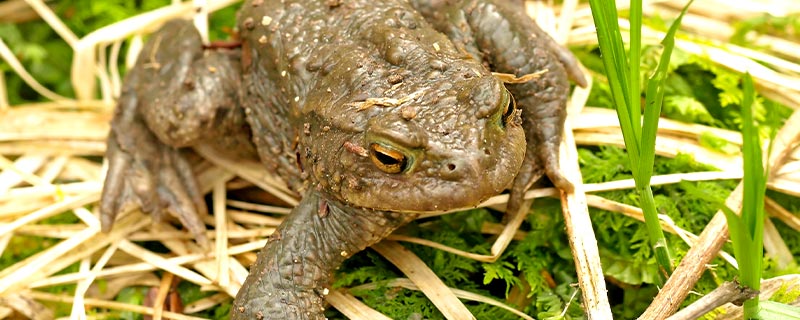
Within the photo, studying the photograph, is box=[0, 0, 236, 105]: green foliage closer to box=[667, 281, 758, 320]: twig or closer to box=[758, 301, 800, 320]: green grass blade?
box=[667, 281, 758, 320]: twig

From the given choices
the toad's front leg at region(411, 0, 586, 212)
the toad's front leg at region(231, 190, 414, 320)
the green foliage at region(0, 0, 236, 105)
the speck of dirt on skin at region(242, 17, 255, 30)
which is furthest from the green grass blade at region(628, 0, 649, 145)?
the green foliage at region(0, 0, 236, 105)

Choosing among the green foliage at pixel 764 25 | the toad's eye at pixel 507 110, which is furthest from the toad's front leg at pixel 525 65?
the green foliage at pixel 764 25

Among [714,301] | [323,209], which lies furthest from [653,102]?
[323,209]

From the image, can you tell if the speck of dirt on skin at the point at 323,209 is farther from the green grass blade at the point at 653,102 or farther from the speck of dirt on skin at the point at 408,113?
the green grass blade at the point at 653,102

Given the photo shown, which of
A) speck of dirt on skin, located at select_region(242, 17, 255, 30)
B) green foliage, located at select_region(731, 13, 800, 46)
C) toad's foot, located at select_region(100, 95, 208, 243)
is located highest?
green foliage, located at select_region(731, 13, 800, 46)

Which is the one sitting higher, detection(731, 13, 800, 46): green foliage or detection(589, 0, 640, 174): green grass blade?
detection(731, 13, 800, 46): green foliage

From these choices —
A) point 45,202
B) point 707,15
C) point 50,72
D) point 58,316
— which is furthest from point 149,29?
point 707,15

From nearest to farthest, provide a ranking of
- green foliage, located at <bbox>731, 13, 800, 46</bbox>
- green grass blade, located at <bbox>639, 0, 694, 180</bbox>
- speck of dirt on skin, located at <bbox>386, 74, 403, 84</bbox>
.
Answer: green grass blade, located at <bbox>639, 0, 694, 180</bbox> < speck of dirt on skin, located at <bbox>386, 74, 403, 84</bbox> < green foliage, located at <bbox>731, 13, 800, 46</bbox>

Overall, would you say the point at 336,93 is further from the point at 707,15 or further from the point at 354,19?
the point at 707,15

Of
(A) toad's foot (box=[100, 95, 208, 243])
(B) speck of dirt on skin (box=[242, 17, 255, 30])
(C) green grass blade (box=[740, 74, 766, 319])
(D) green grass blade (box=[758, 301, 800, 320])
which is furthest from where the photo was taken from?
(A) toad's foot (box=[100, 95, 208, 243])
